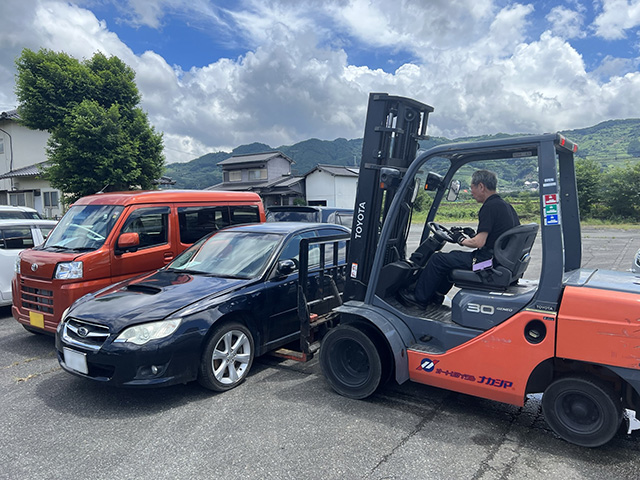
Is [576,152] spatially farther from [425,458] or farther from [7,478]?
[7,478]

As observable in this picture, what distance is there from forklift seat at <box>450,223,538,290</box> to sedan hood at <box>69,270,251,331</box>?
2390 millimetres

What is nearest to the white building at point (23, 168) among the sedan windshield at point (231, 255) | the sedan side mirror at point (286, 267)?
the sedan windshield at point (231, 255)

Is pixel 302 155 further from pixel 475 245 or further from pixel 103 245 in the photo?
pixel 475 245

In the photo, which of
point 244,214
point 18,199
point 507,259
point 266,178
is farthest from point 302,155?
point 507,259

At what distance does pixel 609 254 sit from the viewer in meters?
14.3

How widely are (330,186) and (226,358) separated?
38.0 meters

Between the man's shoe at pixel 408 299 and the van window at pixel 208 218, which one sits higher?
the van window at pixel 208 218

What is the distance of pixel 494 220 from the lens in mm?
3537

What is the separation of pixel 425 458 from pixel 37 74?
19314 mm

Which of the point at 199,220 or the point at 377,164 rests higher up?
the point at 377,164

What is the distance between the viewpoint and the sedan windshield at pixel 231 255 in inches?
189

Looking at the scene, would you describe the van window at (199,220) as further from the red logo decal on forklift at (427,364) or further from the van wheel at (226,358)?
the red logo decal on forklift at (427,364)

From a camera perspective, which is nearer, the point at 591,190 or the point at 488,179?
the point at 488,179

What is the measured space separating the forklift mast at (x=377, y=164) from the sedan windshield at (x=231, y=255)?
1184 mm
